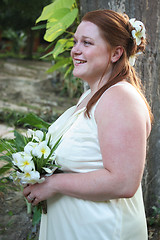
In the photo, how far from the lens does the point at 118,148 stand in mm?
1275

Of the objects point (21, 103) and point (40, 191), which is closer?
point (40, 191)

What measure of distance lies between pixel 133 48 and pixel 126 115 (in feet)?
1.52

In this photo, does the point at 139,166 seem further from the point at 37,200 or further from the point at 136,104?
the point at 37,200

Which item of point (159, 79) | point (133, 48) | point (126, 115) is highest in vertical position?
point (133, 48)

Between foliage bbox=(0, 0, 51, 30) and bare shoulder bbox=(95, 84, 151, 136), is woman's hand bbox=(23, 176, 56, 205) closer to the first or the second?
bare shoulder bbox=(95, 84, 151, 136)

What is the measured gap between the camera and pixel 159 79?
8.05ft

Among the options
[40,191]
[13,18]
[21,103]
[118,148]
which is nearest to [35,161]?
[40,191]

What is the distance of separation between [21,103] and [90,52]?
4.63 m

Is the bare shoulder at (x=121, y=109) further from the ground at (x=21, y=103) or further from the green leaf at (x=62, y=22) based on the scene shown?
the green leaf at (x=62, y=22)

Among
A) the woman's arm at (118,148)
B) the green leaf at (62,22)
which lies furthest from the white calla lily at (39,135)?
the green leaf at (62,22)

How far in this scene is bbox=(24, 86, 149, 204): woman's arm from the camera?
1.28 m

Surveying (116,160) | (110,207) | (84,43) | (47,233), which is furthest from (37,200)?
(84,43)

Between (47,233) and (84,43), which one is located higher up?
(84,43)

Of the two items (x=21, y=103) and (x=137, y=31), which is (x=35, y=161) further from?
(x=21, y=103)
